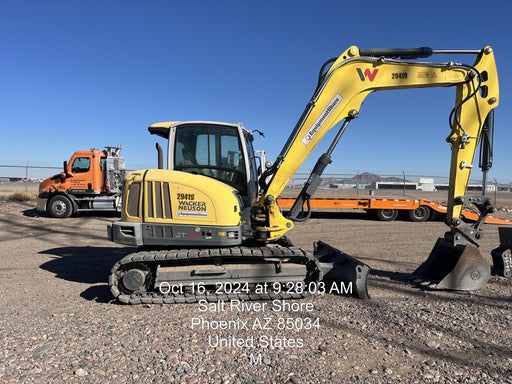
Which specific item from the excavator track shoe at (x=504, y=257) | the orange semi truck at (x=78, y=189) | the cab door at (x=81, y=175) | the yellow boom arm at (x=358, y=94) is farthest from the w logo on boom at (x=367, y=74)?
the cab door at (x=81, y=175)

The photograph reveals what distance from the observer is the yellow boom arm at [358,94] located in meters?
4.75

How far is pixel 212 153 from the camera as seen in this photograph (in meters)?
5.03

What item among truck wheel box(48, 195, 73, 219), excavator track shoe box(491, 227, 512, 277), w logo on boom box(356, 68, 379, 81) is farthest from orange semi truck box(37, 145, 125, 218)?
excavator track shoe box(491, 227, 512, 277)

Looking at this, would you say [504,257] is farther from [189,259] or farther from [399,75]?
[189,259]

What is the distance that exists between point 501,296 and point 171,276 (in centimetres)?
469

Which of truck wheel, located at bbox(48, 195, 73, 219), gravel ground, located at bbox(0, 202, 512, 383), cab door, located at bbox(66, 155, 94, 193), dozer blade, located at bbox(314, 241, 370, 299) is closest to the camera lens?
gravel ground, located at bbox(0, 202, 512, 383)

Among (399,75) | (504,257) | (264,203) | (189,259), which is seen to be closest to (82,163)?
(189,259)

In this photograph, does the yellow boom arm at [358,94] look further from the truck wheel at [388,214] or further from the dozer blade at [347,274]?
the truck wheel at [388,214]

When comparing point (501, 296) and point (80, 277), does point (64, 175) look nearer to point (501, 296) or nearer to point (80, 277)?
point (80, 277)

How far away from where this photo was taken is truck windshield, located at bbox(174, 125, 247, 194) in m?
5.02

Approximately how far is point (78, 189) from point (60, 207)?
101cm

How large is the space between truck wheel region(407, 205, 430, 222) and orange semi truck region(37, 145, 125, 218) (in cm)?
1220

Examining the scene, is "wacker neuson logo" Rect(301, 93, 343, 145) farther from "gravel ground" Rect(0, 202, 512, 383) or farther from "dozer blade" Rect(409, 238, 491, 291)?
"dozer blade" Rect(409, 238, 491, 291)

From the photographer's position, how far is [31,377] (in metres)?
2.74
